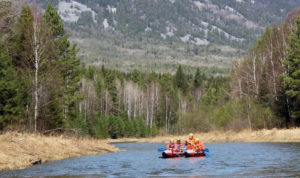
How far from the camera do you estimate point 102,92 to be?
102812mm

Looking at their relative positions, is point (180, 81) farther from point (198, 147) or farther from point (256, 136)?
point (198, 147)

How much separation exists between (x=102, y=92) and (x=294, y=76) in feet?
188

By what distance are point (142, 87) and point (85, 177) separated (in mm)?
93165

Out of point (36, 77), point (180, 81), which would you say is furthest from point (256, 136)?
point (180, 81)

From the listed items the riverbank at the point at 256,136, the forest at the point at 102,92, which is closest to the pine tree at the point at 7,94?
the forest at the point at 102,92

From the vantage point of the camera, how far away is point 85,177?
922 inches

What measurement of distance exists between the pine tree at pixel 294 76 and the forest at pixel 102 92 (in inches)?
5.0

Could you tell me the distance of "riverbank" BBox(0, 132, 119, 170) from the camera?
27608 millimetres

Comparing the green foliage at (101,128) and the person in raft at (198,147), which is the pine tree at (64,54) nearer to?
the person in raft at (198,147)

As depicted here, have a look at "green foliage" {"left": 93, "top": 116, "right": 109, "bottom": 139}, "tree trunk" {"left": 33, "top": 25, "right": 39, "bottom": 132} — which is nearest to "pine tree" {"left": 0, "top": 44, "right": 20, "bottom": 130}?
"tree trunk" {"left": 33, "top": 25, "right": 39, "bottom": 132}

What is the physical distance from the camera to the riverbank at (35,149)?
27.6 m

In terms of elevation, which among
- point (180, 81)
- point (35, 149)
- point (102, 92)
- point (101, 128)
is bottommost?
point (35, 149)

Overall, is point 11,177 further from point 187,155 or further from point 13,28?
point 13,28

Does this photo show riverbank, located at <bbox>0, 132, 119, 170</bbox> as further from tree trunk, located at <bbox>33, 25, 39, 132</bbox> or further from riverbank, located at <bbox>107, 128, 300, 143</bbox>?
riverbank, located at <bbox>107, 128, 300, 143</bbox>
